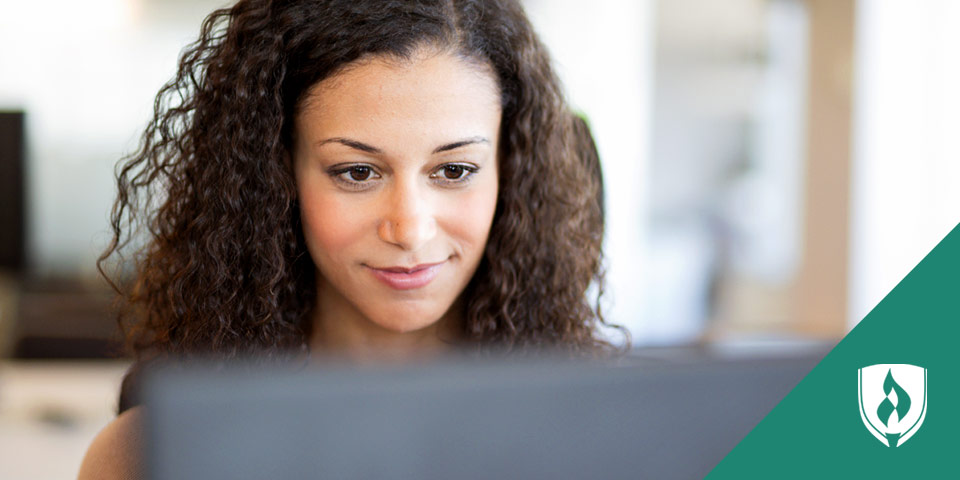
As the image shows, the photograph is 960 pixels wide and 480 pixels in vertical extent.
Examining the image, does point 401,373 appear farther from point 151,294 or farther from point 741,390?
point 151,294

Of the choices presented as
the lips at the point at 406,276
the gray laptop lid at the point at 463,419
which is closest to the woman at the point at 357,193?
the lips at the point at 406,276

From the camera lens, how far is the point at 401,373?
0.38 metres

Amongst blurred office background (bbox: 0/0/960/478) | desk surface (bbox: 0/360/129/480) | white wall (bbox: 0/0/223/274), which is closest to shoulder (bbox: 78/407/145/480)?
desk surface (bbox: 0/360/129/480)

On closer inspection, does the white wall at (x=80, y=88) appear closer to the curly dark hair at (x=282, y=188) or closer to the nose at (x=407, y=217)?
the curly dark hair at (x=282, y=188)

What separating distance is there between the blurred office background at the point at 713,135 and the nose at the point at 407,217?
2.36 meters

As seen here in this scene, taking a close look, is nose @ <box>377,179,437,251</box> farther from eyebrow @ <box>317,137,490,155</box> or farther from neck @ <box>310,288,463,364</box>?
neck @ <box>310,288,463,364</box>

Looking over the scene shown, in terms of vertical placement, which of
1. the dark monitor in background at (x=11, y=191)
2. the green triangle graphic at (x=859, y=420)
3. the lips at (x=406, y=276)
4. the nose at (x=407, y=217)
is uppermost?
the dark monitor in background at (x=11, y=191)

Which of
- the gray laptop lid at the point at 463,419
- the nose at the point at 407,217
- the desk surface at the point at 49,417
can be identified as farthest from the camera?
the desk surface at the point at 49,417

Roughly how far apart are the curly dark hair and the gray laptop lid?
0.57 meters

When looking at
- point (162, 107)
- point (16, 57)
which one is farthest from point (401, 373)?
point (16, 57)

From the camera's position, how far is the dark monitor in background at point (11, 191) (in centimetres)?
226

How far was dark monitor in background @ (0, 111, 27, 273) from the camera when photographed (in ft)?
7.41

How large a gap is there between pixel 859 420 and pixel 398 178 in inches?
21.2

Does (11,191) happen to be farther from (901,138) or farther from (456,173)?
(901,138)
